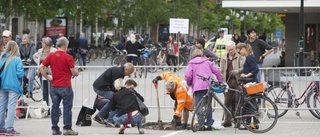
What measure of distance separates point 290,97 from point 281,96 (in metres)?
0.19

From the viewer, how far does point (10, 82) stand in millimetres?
15234

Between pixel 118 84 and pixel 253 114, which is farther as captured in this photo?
pixel 118 84

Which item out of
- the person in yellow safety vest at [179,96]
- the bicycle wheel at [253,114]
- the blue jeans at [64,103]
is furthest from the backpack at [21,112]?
the bicycle wheel at [253,114]

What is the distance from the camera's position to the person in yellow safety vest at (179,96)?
16025 millimetres

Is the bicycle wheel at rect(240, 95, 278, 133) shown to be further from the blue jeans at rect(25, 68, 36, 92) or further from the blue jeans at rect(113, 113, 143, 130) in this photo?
the blue jeans at rect(25, 68, 36, 92)

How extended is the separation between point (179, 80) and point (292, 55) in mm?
28177

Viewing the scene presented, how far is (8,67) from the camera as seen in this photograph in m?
15.3

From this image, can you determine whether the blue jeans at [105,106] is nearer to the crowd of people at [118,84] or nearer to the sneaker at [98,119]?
the crowd of people at [118,84]

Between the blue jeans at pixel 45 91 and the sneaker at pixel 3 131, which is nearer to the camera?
the sneaker at pixel 3 131

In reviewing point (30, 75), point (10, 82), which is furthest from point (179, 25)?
point (10, 82)

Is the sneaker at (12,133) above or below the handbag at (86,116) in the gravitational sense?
below

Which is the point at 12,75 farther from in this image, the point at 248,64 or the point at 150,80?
the point at 150,80

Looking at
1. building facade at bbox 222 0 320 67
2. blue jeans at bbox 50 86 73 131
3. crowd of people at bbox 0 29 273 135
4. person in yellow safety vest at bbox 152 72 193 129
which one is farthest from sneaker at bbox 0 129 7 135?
building facade at bbox 222 0 320 67

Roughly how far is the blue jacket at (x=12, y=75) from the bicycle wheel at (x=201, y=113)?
10.1ft
